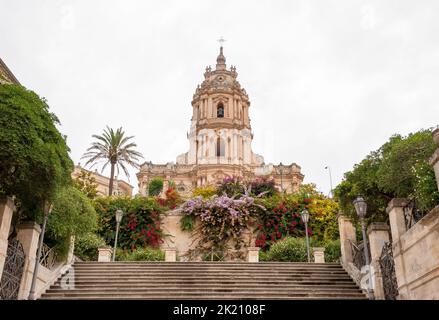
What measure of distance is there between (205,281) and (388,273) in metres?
5.51

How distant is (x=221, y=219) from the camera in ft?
83.9

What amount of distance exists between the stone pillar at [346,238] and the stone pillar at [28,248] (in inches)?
399

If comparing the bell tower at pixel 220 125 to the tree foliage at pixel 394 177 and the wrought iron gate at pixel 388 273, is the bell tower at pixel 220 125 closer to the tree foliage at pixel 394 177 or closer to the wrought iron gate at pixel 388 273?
the tree foliage at pixel 394 177

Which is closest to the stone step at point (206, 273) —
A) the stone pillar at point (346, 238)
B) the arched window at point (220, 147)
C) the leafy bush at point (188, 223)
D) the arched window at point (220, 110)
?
the stone pillar at point (346, 238)

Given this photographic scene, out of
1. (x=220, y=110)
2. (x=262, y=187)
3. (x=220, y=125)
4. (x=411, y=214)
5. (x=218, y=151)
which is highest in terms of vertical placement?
(x=220, y=110)

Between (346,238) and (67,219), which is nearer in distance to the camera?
(67,219)

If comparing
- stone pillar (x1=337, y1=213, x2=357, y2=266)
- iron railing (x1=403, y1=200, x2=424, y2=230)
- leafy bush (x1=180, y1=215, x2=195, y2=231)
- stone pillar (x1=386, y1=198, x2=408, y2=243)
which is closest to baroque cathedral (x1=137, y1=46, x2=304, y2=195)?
leafy bush (x1=180, y1=215, x2=195, y2=231)

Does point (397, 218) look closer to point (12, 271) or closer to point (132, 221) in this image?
point (12, 271)

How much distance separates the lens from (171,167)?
53969 mm

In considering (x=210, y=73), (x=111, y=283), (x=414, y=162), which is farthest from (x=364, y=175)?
(x=210, y=73)

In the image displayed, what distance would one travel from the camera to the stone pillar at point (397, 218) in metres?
10.9

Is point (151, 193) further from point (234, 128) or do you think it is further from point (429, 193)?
point (429, 193)

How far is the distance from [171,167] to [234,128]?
9.51m

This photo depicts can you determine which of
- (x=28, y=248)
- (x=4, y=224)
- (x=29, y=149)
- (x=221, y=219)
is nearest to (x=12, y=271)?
(x=28, y=248)
